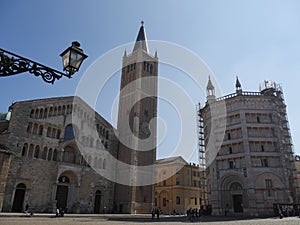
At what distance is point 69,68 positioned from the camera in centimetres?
591

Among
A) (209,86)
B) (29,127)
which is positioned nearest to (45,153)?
(29,127)

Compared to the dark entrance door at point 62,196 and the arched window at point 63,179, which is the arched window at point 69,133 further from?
the dark entrance door at point 62,196

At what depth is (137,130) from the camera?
43.3 m

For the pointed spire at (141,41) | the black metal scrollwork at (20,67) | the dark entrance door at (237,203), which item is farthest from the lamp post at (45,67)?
the pointed spire at (141,41)

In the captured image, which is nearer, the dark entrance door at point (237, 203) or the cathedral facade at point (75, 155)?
the cathedral facade at point (75, 155)

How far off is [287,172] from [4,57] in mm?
41805

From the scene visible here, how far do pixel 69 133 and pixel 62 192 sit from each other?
27.6 ft

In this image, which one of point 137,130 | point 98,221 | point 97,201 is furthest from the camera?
point 137,130

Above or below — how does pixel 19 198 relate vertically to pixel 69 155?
below

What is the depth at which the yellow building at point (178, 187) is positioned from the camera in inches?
2163

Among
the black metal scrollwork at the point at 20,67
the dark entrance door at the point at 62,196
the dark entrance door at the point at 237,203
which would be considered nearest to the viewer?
the black metal scrollwork at the point at 20,67

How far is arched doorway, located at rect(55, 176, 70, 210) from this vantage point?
34541 mm

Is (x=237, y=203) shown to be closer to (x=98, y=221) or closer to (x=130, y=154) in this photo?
(x=130, y=154)

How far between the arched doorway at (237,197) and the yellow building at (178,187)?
1515 cm
